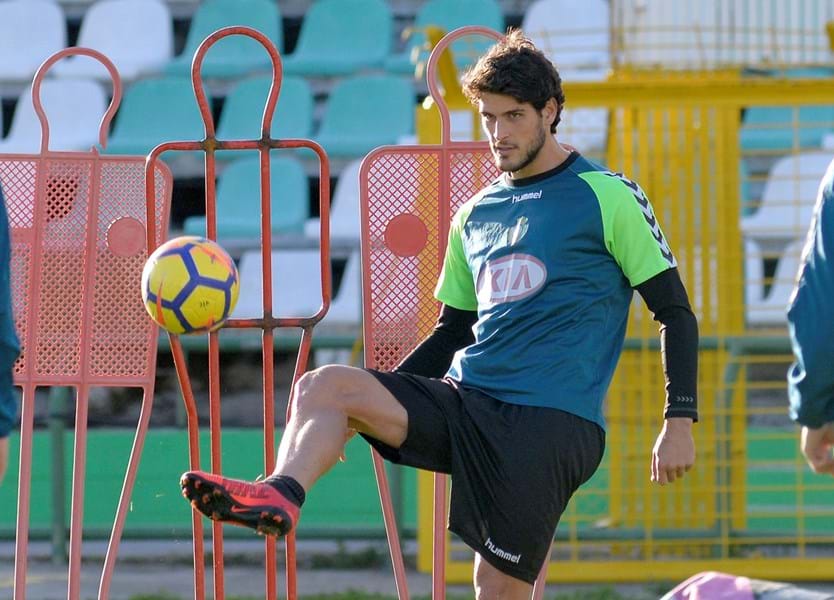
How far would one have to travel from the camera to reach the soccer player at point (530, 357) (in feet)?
13.9

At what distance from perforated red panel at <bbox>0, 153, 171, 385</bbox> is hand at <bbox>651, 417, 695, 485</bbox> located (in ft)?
6.51

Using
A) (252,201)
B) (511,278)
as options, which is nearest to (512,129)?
(511,278)

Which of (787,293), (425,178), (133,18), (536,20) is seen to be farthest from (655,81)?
(133,18)

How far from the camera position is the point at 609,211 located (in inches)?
169

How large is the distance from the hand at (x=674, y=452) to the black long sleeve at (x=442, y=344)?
2.81 feet

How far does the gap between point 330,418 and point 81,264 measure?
155 cm

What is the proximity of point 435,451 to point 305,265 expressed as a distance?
27.2 ft

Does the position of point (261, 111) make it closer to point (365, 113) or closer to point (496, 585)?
point (365, 113)

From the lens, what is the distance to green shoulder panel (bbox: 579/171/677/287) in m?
4.23

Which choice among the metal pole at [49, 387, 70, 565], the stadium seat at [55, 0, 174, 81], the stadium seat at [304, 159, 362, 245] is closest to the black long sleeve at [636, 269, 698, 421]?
the metal pole at [49, 387, 70, 565]

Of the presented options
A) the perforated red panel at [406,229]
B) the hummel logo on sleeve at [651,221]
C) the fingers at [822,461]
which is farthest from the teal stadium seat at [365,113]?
the fingers at [822,461]

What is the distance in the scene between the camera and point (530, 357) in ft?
14.2

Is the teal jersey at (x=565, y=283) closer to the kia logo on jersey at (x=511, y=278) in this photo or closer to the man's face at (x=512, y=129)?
the kia logo on jersey at (x=511, y=278)

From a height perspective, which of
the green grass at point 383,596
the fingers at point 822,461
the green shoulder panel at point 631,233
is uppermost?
the green shoulder panel at point 631,233
